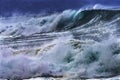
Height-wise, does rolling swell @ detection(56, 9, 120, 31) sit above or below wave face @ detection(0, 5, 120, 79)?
above

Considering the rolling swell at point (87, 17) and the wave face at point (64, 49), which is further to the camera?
the rolling swell at point (87, 17)

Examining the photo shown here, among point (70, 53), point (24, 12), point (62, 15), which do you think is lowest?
point (70, 53)

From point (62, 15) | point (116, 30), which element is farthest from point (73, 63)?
point (62, 15)

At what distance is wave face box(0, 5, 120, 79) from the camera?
52.4ft

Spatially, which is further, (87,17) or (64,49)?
(87,17)

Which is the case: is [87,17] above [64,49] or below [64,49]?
above

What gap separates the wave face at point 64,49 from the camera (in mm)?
15984

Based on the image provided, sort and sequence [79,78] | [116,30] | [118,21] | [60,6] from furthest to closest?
[60,6] → [118,21] → [116,30] → [79,78]

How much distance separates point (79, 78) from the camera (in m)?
15.3

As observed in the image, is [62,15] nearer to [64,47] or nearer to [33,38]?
[33,38]

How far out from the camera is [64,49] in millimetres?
17719

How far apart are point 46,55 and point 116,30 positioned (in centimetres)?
457

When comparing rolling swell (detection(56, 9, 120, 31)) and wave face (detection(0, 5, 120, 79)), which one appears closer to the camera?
wave face (detection(0, 5, 120, 79))

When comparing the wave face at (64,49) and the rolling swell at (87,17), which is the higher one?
the rolling swell at (87,17)
